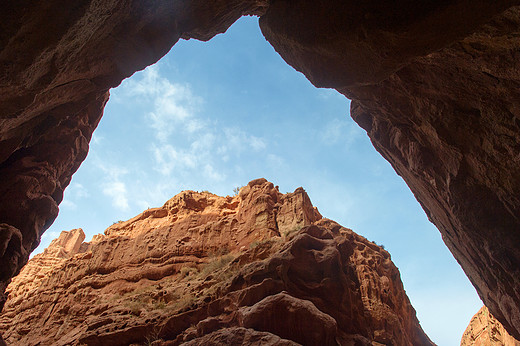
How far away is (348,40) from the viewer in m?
4.98

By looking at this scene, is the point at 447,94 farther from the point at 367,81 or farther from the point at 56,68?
the point at 56,68

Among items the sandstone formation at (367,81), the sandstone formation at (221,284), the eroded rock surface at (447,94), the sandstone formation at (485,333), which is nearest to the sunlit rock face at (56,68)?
the sandstone formation at (367,81)

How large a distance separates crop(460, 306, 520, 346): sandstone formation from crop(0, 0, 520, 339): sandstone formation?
10.6 meters

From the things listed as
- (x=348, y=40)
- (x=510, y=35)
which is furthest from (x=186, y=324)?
(x=510, y=35)

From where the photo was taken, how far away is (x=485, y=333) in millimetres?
20422

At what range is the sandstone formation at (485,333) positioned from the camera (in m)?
17.3

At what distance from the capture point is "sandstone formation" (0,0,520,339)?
4359 mm

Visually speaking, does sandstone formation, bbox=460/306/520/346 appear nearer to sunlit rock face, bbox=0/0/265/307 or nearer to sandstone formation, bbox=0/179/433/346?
sandstone formation, bbox=0/179/433/346

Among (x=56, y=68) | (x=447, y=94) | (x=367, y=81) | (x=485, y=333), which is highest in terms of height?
(x=447, y=94)

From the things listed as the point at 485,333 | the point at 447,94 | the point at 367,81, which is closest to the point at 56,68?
the point at 367,81

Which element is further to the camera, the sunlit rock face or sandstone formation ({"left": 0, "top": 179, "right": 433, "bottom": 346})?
sandstone formation ({"left": 0, "top": 179, "right": 433, "bottom": 346})

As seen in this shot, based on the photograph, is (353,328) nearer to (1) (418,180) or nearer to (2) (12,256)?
(1) (418,180)

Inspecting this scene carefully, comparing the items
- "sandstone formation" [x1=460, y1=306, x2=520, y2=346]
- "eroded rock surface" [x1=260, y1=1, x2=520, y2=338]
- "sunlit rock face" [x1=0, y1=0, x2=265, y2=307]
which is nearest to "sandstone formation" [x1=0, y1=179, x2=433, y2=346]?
"sandstone formation" [x1=460, y1=306, x2=520, y2=346]

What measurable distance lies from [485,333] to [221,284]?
18632 mm
